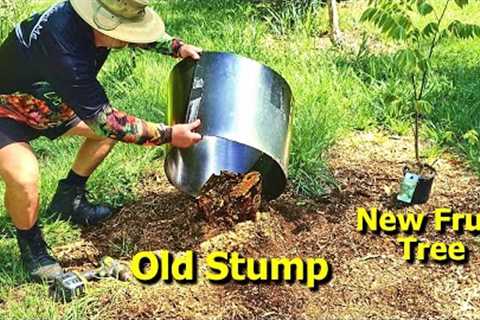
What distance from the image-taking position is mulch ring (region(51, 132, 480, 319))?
2984 mm

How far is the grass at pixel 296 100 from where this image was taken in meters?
3.51

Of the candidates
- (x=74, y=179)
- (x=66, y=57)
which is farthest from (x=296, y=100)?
(x=66, y=57)

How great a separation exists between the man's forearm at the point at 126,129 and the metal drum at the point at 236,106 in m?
0.28

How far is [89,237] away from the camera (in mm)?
3533

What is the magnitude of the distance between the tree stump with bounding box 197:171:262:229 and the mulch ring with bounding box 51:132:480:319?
0.20 ft

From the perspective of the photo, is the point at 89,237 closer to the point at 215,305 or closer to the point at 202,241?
the point at 202,241

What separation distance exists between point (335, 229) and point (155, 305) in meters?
1.01

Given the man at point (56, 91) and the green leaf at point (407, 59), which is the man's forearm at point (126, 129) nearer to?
the man at point (56, 91)

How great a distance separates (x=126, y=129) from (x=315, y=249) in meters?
1.10

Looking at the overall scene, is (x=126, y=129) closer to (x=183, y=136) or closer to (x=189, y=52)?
(x=183, y=136)

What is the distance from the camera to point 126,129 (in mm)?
2889

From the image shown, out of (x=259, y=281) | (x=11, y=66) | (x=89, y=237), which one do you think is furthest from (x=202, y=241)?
(x=11, y=66)

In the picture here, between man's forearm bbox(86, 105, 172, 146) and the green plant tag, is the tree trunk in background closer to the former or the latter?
the green plant tag

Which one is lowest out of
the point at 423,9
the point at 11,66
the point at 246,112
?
the point at 246,112
